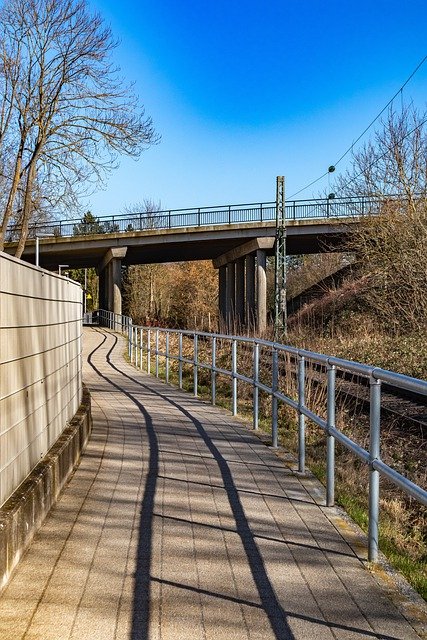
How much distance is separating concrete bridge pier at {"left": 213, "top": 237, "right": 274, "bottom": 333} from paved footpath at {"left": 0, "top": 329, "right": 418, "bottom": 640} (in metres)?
34.6

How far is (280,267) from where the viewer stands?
36.1 m

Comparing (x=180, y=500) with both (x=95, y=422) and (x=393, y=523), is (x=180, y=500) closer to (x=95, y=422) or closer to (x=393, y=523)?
(x=393, y=523)

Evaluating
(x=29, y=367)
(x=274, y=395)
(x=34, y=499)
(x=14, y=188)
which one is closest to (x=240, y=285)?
(x=14, y=188)

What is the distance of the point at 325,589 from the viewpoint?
3727 mm

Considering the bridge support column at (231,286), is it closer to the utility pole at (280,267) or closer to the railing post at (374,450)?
the utility pole at (280,267)

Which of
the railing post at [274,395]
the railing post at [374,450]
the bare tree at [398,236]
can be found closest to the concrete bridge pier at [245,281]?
the bare tree at [398,236]

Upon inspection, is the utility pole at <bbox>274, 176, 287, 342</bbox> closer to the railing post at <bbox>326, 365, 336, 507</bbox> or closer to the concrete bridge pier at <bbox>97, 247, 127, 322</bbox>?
the concrete bridge pier at <bbox>97, 247, 127, 322</bbox>

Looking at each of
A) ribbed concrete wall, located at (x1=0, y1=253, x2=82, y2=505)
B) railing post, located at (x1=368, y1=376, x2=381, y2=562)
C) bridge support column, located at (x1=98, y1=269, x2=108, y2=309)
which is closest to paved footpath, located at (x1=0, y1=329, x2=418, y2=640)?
railing post, located at (x1=368, y1=376, x2=381, y2=562)

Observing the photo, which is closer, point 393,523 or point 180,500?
point 180,500

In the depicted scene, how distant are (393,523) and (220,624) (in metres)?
3.53

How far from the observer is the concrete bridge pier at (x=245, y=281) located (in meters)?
45.8

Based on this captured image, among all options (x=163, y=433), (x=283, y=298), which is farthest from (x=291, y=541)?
(x=283, y=298)

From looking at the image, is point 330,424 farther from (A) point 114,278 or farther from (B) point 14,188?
(A) point 114,278

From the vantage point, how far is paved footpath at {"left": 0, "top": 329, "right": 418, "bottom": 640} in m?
3.30
